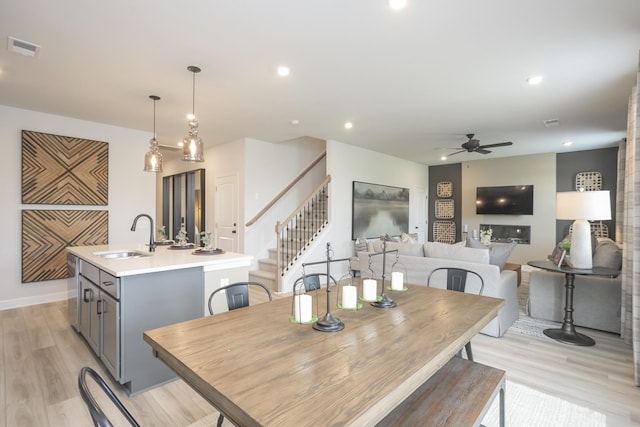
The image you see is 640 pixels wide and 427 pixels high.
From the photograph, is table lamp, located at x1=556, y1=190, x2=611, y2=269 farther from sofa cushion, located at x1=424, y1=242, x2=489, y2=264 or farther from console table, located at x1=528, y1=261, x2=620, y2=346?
sofa cushion, located at x1=424, y1=242, x2=489, y2=264

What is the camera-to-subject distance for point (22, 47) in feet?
8.87

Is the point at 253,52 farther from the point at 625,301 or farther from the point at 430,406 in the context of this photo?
the point at 625,301

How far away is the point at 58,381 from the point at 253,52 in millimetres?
3117

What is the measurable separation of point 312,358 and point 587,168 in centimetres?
821

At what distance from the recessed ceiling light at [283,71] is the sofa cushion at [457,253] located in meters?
2.67

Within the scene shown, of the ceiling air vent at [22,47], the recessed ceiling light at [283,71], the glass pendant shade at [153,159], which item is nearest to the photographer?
the ceiling air vent at [22,47]

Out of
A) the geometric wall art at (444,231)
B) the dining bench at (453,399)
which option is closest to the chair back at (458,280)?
the dining bench at (453,399)

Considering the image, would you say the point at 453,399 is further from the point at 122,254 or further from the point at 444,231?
the point at 444,231

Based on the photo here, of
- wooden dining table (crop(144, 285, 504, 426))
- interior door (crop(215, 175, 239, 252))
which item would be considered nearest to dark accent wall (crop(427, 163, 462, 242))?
interior door (crop(215, 175, 239, 252))

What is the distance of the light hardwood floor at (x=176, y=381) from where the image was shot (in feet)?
6.95

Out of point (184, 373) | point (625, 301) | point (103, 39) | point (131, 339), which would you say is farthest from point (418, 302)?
point (103, 39)

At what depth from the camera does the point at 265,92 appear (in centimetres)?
374

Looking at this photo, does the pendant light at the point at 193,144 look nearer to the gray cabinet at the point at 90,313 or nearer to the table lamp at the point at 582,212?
the gray cabinet at the point at 90,313

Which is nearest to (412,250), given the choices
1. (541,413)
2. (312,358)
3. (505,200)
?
(541,413)
